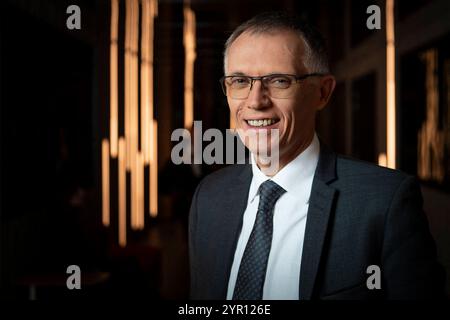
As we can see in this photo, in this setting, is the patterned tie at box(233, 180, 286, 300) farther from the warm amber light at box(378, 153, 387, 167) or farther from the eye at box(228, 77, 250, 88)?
the warm amber light at box(378, 153, 387, 167)

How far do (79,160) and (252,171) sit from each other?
2315 millimetres

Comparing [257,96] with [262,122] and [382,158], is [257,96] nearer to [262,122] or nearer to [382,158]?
[262,122]

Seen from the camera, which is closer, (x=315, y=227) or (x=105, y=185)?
(x=315, y=227)

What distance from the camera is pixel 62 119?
298cm

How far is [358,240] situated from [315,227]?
81 mm

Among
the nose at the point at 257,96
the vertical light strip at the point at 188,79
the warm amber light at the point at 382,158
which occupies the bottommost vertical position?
the warm amber light at the point at 382,158

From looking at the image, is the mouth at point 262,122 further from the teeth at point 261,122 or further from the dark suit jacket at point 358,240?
the dark suit jacket at point 358,240

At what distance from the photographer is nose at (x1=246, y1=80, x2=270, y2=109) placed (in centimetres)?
92

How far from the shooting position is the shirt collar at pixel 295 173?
992mm

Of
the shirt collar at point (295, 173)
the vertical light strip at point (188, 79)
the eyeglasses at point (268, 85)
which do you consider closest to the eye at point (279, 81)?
the eyeglasses at point (268, 85)

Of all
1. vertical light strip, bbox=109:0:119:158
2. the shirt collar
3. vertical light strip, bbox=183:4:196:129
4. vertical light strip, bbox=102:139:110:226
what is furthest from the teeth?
vertical light strip, bbox=183:4:196:129

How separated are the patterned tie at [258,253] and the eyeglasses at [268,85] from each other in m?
0.18

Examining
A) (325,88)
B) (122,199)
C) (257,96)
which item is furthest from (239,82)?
(122,199)

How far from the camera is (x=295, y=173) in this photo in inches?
39.4
